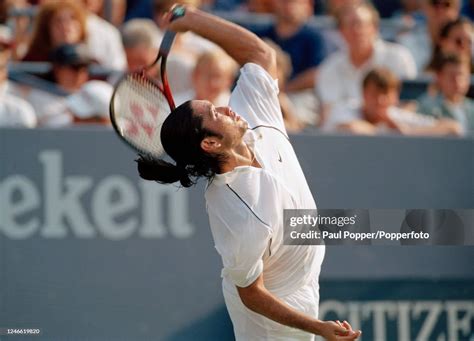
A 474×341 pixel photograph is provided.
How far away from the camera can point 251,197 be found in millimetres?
4031

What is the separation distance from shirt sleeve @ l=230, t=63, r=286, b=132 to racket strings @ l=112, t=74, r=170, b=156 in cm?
36

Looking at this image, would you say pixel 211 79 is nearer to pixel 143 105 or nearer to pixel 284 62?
pixel 284 62

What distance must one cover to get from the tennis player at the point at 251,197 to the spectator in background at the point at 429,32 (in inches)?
156

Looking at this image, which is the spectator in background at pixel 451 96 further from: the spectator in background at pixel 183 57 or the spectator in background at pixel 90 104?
the spectator in background at pixel 90 104

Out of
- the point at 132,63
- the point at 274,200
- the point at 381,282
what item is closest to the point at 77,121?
the point at 132,63

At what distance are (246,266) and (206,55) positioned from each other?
3234 millimetres

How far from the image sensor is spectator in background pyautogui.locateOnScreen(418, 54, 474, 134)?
24.0 ft

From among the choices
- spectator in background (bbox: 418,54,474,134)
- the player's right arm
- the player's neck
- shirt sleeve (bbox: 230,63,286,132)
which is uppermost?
shirt sleeve (bbox: 230,63,286,132)

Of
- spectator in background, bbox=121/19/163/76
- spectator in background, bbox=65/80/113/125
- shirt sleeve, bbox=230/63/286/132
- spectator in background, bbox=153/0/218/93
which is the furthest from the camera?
spectator in background, bbox=153/0/218/93

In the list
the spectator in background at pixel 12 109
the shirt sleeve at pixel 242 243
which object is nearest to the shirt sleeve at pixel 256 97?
the shirt sleeve at pixel 242 243

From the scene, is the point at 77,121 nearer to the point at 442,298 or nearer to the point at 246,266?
the point at 442,298

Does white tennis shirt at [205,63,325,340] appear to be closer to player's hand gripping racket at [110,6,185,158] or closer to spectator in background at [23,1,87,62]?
player's hand gripping racket at [110,6,185,158]

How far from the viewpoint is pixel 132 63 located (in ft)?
23.7

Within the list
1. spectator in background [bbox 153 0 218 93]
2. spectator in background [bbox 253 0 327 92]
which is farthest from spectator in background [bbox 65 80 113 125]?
spectator in background [bbox 253 0 327 92]
